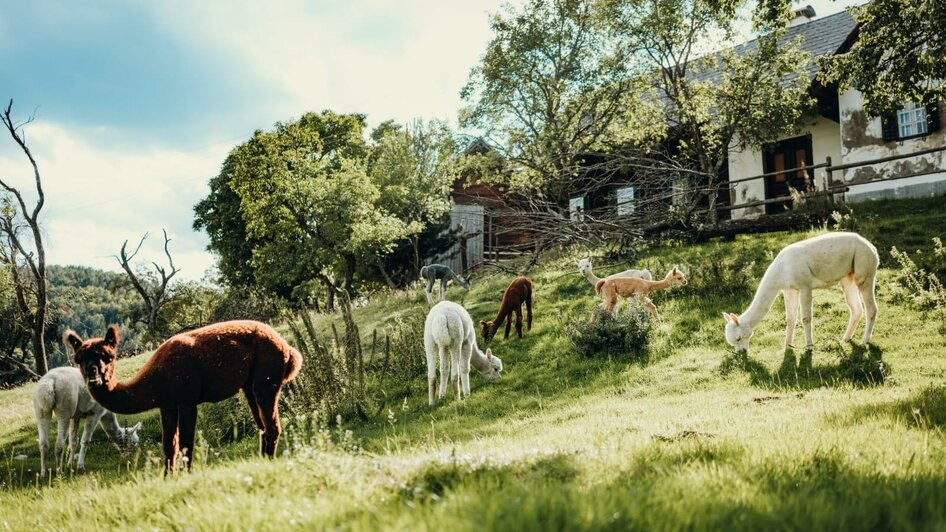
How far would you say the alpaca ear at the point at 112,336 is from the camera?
509 centimetres

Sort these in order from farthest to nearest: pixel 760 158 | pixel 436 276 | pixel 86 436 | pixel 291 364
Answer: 1. pixel 760 158
2. pixel 436 276
3. pixel 86 436
4. pixel 291 364

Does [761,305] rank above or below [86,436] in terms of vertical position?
above

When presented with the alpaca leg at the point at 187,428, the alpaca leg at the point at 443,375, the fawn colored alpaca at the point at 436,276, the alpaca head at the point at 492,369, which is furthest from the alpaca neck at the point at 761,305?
the fawn colored alpaca at the point at 436,276

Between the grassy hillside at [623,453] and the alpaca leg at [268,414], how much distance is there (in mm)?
249

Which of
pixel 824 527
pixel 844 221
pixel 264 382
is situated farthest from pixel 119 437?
pixel 844 221

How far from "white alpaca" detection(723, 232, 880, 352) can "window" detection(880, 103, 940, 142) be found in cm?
1417

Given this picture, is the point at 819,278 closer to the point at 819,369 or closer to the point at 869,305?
the point at 869,305

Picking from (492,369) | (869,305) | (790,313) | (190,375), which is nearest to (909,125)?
(869,305)

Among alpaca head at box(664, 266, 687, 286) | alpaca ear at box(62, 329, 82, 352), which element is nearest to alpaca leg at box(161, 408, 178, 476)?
alpaca ear at box(62, 329, 82, 352)

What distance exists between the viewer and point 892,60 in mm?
9852

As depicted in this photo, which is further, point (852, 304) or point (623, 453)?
point (852, 304)

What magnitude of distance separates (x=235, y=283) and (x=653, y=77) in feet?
92.3

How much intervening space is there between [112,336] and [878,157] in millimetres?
23964

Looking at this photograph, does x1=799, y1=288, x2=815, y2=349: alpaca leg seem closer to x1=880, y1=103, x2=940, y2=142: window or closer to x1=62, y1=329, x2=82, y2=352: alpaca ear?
x1=62, y1=329, x2=82, y2=352: alpaca ear
